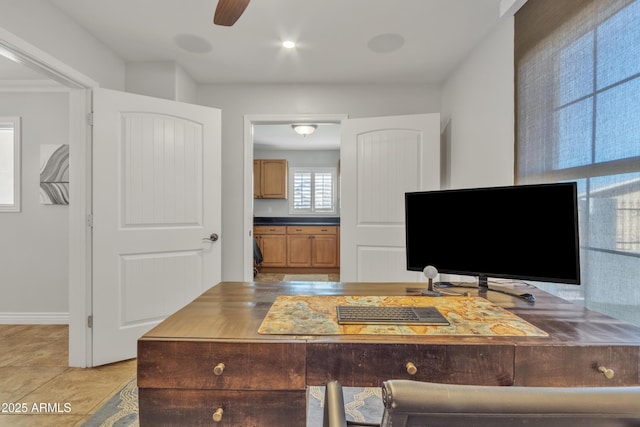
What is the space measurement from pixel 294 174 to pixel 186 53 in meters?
3.90

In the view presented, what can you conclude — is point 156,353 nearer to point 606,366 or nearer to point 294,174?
point 606,366

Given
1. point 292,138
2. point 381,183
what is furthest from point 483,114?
point 292,138

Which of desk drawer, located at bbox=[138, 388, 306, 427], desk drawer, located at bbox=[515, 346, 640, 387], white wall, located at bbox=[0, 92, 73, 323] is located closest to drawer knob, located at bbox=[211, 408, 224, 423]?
desk drawer, located at bbox=[138, 388, 306, 427]

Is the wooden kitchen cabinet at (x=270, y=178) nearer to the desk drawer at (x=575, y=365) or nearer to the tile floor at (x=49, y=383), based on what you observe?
the tile floor at (x=49, y=383)

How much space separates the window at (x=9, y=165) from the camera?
2.92 metres

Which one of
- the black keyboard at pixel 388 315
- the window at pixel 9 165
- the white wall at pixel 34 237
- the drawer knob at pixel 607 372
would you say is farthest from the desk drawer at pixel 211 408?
the window at pixel 9 165

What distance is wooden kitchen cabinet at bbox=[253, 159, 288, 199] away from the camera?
6.01 m

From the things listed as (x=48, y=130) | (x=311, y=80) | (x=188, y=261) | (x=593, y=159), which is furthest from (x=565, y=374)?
(x=48, y=130)

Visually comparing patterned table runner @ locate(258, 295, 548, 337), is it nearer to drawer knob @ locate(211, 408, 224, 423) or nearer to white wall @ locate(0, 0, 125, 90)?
drawer knob @ locate(211, 408, 224, 423)

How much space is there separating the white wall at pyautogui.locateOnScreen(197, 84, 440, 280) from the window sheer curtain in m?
1.30

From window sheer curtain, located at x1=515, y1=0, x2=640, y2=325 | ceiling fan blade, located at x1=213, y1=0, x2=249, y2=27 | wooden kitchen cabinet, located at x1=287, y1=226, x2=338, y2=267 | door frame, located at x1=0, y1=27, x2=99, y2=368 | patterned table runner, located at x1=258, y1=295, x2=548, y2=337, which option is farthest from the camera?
wooden kitchen cabinet, located at x1=287, y1=226, x2=338, y2=267

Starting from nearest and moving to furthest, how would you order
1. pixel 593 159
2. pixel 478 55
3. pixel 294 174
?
pixel 593 159
pixel 478 55
pixel 294 174

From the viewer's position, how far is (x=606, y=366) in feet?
2.90

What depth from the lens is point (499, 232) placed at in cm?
136
